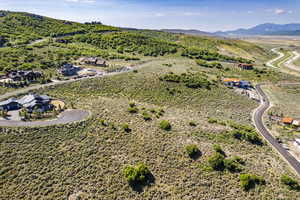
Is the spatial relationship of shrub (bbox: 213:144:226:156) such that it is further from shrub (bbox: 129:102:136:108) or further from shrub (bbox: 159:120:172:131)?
shrub (bbox: 129:102:136:108)

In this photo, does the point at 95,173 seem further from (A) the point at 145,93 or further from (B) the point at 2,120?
(A) the point at 145,93

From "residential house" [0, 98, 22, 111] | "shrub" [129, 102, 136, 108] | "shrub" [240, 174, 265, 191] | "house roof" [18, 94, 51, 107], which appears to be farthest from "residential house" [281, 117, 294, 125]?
"residential house" [0, 98, 22, 111]

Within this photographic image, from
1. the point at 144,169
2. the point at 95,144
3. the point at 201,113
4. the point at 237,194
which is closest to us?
the point at 237,194

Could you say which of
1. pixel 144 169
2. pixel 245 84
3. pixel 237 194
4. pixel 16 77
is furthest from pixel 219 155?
pixel 16 77

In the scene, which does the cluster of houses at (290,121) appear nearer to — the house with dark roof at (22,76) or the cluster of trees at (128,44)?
the house with dark roof at (22,76)

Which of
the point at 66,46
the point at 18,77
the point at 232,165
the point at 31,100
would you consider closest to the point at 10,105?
the point at 31,100

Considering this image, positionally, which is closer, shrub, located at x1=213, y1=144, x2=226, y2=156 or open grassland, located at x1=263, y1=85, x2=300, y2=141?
shrub, located at x1=213, y1=144, x2=226, y2=156
